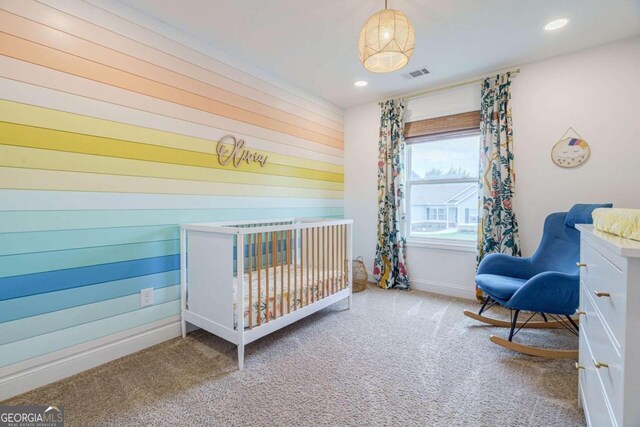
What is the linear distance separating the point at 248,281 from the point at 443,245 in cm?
228

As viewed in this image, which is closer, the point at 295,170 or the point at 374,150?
the point at 295,170

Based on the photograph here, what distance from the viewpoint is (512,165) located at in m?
2.88

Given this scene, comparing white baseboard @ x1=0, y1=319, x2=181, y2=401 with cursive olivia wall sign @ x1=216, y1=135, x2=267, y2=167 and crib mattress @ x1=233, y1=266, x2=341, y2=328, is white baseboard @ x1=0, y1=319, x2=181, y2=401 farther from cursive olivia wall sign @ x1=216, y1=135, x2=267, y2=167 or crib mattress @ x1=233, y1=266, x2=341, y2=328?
cursive olivia wall sign @ x1=216, y1=135, x2=267, y2=167

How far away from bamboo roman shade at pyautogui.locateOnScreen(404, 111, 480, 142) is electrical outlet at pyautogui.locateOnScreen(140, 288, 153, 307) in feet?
10.3

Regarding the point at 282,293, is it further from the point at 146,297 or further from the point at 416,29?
the point at 416,29

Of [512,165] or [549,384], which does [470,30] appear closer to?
[512,165]

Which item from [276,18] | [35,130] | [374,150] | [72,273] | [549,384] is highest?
[276,18]

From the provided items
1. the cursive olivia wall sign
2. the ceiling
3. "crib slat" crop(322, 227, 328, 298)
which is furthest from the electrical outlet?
the ceiling

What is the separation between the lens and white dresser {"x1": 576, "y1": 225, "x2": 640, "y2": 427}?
2.55 ft

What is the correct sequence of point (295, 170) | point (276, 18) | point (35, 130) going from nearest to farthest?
point (35, 130)
point (276, 18)
point (295, 170)

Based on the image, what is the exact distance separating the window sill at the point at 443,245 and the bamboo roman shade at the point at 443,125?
1262mm

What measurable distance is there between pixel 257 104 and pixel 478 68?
2233 mm

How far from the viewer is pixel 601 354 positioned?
41.1 inches

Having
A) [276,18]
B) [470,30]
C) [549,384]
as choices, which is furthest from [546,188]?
[276,18]
